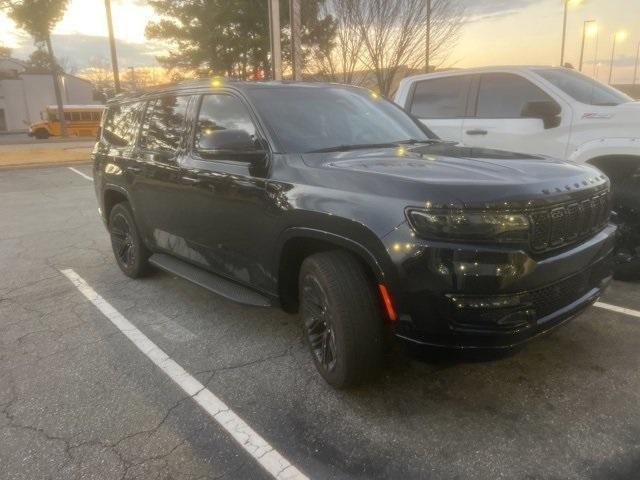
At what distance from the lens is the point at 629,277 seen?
4.60 m

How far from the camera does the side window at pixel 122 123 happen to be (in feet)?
15.7

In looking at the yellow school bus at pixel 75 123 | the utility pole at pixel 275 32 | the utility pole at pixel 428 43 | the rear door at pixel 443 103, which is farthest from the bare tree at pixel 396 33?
the yellow school bus at pixel 75 123

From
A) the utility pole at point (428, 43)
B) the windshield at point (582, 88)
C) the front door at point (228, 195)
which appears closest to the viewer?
the front door at point (228, 195)

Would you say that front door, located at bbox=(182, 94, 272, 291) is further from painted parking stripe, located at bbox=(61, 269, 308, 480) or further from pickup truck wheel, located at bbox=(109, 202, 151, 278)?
pickup truck wheel, located at bbox=(109, 202, 151, 278)

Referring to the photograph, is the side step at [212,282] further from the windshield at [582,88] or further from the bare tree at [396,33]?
the bare tree at [396,33]

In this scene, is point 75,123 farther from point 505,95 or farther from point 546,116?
point 546,116

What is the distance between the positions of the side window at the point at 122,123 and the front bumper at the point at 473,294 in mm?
3365

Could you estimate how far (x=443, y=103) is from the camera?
20.5 ft

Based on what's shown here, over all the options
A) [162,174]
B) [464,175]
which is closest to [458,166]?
[464,175]

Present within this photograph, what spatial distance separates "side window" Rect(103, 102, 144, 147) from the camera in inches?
188

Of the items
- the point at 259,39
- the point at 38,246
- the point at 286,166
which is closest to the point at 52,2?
the point at 259,39

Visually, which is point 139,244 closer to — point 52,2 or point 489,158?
point 489,158

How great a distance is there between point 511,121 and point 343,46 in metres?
13.9

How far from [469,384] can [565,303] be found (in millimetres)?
783
